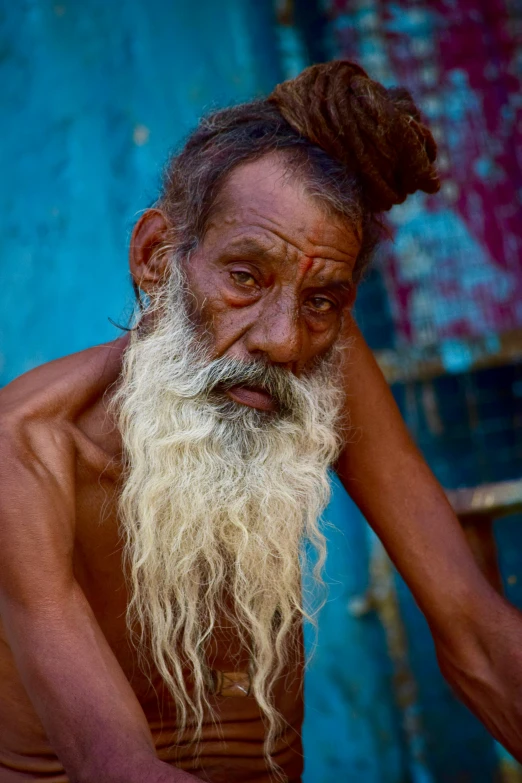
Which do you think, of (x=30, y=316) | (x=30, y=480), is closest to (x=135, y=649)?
(x=30, y=480)

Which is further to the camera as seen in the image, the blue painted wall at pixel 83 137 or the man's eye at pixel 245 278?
the blue painted wall at pixel 83 137

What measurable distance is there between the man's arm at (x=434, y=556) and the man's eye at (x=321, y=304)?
0.82 feet

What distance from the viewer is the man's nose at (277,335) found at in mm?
1974

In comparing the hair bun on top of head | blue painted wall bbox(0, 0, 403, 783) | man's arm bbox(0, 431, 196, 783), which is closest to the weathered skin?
man's arm bbox(0, 431, 196, 783)

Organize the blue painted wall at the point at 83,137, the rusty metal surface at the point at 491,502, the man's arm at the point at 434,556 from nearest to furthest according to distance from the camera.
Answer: the man's arm at the point at 434,556
the rusty metal surface at the point at 491,502
the blue painted wall at the point at 83,137

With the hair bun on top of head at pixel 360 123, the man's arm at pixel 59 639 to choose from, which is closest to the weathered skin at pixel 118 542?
the man's arm at pixel 59 639

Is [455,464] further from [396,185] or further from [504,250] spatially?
[396,185]

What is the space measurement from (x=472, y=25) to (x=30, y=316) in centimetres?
200

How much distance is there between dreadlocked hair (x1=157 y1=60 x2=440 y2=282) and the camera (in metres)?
2.09

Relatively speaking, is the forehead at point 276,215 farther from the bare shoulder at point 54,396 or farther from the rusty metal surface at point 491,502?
the rusty metal surface at point 491,502

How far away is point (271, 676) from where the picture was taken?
7.39ft

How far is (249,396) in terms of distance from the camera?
6.59 feet

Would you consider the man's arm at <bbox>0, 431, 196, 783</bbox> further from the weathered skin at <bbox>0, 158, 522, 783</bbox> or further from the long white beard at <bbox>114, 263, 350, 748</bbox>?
the long white beard at <bbox>114, 263, 350, 748</bbox>

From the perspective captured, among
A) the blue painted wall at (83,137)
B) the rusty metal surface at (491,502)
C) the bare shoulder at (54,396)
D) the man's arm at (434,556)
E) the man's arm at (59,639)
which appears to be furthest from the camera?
the blue painted wall at (83,137)
